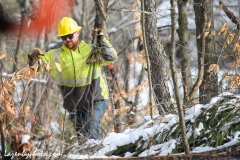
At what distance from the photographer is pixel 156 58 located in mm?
9156

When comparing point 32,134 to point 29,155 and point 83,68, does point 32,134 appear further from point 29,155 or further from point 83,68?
point 83,68

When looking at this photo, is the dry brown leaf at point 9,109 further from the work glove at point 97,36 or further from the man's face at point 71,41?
the man's face at point 71,41

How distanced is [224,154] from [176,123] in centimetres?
93

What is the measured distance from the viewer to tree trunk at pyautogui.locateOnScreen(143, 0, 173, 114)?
910 centimetres

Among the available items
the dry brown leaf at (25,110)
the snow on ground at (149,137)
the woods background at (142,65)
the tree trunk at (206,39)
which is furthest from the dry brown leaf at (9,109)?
the tree trunk at (206,39)

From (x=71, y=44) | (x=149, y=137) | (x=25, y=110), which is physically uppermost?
(x=71, y=44)

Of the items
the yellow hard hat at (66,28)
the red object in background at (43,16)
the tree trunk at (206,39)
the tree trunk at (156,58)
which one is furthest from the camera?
the red object in background at (43,16)

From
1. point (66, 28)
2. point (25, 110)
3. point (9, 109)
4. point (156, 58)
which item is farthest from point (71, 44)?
point (9, 109)

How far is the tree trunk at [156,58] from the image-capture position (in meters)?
9.10

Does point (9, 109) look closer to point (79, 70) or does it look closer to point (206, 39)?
point (79, 70)

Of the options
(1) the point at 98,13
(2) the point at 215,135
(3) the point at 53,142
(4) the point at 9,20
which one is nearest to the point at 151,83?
(1) the point at 98,13

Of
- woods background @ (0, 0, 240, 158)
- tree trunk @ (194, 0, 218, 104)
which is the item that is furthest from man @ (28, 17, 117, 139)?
tree trunk @ (194, 0, 218, 104)

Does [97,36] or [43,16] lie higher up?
[43,16]

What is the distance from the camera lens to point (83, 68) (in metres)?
8.47
